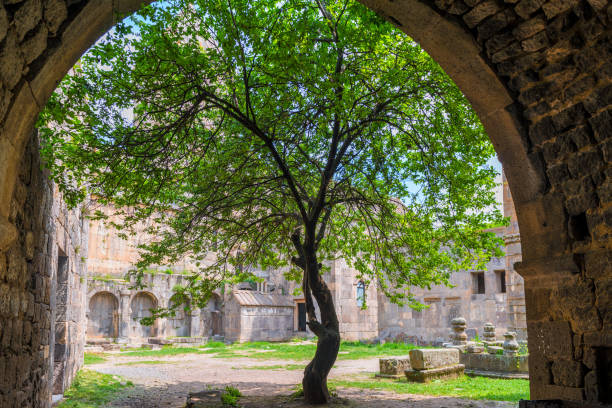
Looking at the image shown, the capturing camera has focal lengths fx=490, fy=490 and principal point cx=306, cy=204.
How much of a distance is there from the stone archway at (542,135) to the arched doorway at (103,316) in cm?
1748

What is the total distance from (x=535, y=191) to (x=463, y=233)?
4.10 metres

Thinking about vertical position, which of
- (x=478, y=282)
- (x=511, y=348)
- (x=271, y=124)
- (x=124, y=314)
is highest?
(x=271, y=124)

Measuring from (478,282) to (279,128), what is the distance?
1703cm

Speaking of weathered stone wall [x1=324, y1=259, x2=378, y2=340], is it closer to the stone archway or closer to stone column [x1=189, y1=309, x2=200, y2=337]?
stone column [x1=189, y1=309, x2=200, y2=337]

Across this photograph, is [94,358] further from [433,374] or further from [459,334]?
[459,334]

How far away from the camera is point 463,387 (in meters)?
9.96

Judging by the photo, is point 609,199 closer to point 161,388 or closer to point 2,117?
point 2,117

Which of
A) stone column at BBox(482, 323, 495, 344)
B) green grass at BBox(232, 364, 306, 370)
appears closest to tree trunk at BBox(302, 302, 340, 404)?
green grass at BBox(232, 364, 306, 370)

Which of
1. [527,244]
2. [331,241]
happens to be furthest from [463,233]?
[527,244]

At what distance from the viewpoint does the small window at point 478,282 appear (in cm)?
2169

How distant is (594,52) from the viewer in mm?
3588

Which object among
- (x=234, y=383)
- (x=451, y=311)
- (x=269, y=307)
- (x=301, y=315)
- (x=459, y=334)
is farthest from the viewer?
(x=301, y=315)

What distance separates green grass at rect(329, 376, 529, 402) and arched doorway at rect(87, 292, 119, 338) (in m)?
13.5

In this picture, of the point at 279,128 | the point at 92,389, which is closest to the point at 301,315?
the point at 92,389
